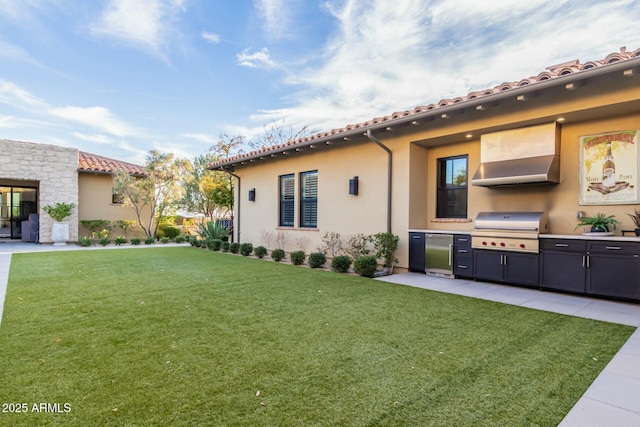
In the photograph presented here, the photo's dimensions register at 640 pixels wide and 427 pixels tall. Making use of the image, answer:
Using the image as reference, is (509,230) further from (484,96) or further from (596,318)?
(484,96)

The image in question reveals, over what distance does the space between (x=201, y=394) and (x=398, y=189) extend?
6.03 meters

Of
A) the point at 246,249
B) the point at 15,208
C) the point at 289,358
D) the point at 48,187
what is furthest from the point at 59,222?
the point at 289,358

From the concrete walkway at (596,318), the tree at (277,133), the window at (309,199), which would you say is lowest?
the concrete walkway at (596,318)

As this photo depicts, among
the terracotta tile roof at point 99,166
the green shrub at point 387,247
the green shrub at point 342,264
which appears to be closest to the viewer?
the green shrub at point 387,247

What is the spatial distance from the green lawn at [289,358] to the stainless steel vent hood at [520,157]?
247cm

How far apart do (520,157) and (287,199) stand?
→ 6.59 metres

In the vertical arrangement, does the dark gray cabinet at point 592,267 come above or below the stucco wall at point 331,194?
below

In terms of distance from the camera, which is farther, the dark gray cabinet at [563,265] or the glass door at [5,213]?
the glass door at [5,213]

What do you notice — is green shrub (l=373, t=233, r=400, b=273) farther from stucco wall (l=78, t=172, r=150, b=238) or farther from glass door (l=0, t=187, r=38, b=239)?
glass door (l=0, t=187, r=38, b=239)

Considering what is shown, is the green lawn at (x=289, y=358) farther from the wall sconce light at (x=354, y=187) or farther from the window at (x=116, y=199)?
the window at (x=116, y=199)

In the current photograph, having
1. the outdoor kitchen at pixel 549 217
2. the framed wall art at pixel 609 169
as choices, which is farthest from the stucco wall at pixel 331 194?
the framed wall art at pixel 609 169

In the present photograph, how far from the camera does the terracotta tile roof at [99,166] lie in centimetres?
Result: 1453

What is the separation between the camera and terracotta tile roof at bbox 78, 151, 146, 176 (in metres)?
14.5

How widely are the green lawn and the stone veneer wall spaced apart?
1064 cm
